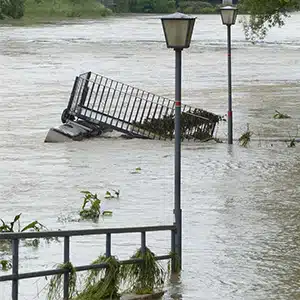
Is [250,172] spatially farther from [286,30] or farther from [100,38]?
[286,30]

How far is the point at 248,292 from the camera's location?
499 inches

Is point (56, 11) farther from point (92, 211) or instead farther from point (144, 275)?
point (144, 275)

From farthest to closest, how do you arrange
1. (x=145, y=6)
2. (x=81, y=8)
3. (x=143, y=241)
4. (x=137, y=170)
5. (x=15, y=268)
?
(x=145, y=6)
(x=81, y=8)
(x=137, y=170)
(x=143, y=241)
(x=15, y=268)

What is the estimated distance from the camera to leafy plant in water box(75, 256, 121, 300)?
1166cm

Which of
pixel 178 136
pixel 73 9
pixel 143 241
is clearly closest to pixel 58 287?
pixel 143 241

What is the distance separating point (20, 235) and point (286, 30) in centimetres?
9934

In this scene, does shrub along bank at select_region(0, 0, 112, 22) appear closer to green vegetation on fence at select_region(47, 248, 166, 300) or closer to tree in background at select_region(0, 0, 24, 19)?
tree in background at select_region(0, 0, 24, 19)

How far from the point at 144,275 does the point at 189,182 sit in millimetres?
9917

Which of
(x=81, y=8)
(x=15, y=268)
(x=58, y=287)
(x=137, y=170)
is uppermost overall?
(x=81, y=8)

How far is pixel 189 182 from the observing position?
22531 millimetres

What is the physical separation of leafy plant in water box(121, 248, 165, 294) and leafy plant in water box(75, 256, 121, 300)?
0.75 feet

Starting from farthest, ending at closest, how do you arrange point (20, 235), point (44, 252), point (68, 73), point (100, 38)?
1. point (100, 38)
2. point (68, 73)
3. point (44, 252)
4. point (20, 235)

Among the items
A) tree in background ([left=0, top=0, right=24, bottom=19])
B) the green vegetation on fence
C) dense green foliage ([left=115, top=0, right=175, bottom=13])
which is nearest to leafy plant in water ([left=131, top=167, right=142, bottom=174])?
the green vegetation on fence

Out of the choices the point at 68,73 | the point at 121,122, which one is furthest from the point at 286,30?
the point at 121,122
